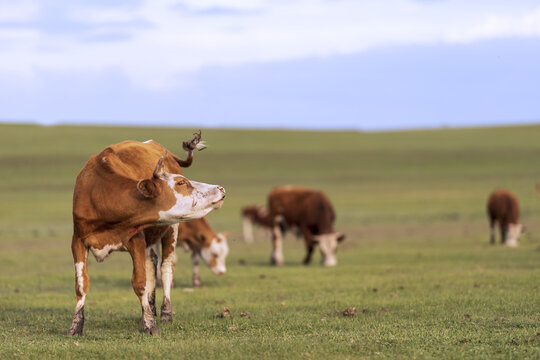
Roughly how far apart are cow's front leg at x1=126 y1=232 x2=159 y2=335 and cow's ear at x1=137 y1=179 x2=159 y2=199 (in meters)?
0.78

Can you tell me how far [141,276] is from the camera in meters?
10.6

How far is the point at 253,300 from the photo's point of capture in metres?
14.7

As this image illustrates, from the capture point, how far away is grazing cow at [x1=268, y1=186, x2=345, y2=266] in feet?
76.7

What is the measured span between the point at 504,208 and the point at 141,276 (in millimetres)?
21521

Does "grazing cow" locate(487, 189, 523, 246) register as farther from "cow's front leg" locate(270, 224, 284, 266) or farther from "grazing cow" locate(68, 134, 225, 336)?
"grazing cow" locate(68, 134, 225, 336)

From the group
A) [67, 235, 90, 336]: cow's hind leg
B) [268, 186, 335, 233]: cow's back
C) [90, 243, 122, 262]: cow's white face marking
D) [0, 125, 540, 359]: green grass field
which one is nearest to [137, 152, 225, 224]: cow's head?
[90, 243, 122, 262]: cow's white face marking

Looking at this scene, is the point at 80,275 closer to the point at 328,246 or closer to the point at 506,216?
the point at 328,246

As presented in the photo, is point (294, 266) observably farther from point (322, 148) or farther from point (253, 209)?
point (322, 148)

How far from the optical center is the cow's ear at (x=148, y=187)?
1005cm

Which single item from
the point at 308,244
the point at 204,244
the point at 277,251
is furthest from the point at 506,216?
the point at 204,244

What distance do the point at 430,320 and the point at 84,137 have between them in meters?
91.7

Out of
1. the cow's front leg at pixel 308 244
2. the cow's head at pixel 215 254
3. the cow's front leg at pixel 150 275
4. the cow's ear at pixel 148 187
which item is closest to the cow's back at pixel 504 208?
the cow's front leg at pixel 308 244

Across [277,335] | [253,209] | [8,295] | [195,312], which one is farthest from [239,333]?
[253,209]

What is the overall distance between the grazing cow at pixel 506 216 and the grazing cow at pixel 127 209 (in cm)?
1994
